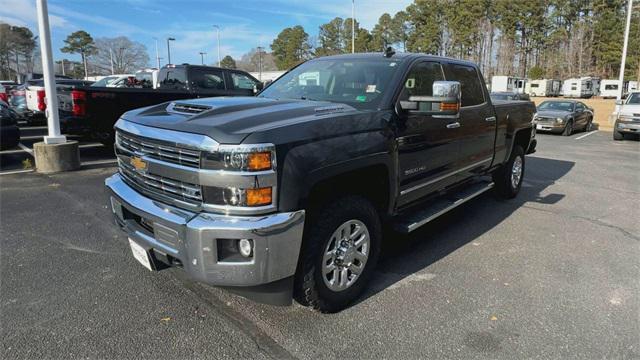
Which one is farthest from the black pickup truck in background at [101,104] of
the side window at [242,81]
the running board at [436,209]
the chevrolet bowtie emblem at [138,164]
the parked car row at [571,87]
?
the parked car row at [571,87]

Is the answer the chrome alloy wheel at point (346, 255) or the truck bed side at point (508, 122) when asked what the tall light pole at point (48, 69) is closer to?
the chrome alloy wheel at point (346, 255)

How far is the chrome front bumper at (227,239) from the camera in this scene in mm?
2527

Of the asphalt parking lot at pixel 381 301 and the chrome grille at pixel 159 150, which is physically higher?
the chrome grille at pixel 159 150

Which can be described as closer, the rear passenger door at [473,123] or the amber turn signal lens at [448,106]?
the amber turn signal lens at [448,106]

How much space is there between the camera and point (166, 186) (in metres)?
2.89

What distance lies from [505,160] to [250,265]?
4.77 meters

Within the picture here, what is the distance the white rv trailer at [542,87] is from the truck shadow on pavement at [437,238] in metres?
62.0

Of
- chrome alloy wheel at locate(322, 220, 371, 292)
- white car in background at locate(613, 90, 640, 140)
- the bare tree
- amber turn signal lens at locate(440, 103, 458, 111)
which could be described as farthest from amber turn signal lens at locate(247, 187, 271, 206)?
the bare tree

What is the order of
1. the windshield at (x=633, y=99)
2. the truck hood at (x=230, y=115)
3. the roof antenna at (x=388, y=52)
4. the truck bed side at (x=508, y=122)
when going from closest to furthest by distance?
1. the truck hood at (x=230, y=115)
2. the roof antenna at (x=388, y=52)
3. the truck bed side at (x=508, y=122)
4. the windshield at (x=633, y=99)

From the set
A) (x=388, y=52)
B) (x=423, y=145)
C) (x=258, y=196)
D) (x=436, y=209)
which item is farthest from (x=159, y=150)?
(x=436, y=209)

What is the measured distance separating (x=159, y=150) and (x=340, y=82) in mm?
1848

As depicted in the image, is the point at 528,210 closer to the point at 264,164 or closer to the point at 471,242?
the point at 471,242

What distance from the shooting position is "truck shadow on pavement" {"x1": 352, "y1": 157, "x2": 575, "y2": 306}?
3883 millimetres

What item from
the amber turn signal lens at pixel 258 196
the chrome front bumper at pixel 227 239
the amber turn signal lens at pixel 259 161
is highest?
the amber turn signal lens at pixel 259 161
